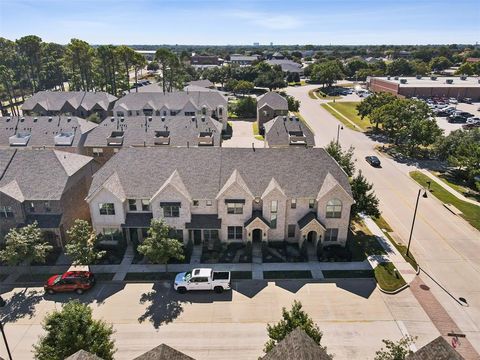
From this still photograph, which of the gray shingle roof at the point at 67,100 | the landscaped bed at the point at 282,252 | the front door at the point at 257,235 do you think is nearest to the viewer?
the landscaped bed at the point at 282,252

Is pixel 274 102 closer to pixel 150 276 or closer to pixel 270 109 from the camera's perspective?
pixel 270 109

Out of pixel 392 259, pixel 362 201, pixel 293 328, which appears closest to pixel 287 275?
pixel 392 259

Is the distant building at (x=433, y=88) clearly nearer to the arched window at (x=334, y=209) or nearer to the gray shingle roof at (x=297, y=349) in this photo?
the arched window at (x=334, y=209)

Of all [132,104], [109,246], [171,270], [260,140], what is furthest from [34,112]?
[171,270]

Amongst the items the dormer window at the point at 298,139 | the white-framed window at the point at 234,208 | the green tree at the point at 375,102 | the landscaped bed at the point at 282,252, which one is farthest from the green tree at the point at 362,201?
the green tree at the point at 375,102

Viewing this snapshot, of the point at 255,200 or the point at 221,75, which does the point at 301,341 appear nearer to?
the point at 255,200

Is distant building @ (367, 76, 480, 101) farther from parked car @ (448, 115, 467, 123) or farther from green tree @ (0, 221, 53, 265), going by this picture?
green tree @ (0, 221, 53, 265)
